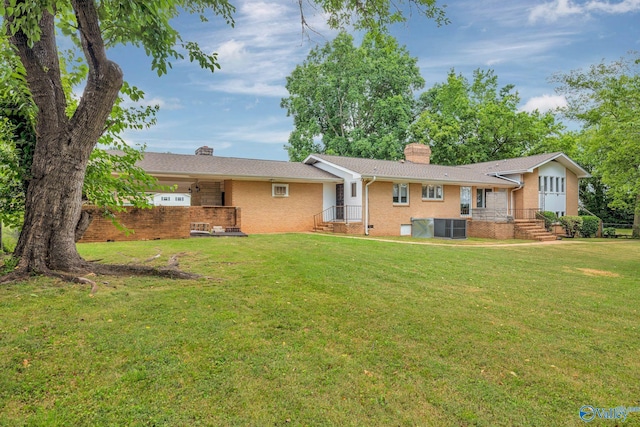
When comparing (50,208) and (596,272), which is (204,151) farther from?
(596,272)

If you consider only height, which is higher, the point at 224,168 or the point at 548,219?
the point at 224,168

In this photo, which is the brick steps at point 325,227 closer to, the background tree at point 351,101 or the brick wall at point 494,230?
the brick wall at point 494,230

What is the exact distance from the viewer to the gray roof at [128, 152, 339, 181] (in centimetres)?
1623

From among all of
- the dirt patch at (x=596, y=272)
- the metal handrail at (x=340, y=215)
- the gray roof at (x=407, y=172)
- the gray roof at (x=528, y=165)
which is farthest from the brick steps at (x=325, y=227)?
the gray roof at (x=528, y=165)

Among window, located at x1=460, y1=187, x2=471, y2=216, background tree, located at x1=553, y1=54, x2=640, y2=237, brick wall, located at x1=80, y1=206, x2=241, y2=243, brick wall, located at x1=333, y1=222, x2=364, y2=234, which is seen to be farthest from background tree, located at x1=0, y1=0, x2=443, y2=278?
window, located at x1=460, y1=187, x2=471, y2=216

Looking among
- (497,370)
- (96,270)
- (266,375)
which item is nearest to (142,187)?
(96,270)

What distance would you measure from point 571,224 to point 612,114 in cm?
670

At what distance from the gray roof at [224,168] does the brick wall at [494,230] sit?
8.61 metres

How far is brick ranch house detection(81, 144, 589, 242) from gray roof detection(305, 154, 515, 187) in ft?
0.24

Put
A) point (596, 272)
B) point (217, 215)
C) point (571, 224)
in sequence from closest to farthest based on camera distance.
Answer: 1. point (596, 272)
2. point (217, 215)
3. point (571, 224)

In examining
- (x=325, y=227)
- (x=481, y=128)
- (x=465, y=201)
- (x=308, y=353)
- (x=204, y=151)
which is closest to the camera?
(x=308, y=353)

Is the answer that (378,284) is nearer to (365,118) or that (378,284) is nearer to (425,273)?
(425,273)

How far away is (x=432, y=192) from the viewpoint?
21828 millimetres

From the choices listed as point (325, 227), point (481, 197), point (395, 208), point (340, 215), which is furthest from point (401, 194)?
point (481, 197)
